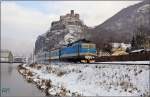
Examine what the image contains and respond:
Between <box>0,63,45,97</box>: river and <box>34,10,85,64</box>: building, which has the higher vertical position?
<box>34,10,85,64</box>: building

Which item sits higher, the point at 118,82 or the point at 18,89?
the point at 118,82

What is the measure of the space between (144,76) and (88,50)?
24.2 m

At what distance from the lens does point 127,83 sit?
17.8m

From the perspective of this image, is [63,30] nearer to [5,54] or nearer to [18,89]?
[5,54]

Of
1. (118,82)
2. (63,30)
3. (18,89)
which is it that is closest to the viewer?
(118,82)

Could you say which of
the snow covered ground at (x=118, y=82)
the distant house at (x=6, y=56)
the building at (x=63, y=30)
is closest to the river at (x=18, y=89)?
the snow covered ground at (x=118, y=82)

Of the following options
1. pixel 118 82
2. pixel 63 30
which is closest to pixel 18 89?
pixel 118 82

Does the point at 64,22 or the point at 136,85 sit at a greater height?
the point at 64,22

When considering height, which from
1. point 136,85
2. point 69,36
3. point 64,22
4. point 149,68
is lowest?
point 136,85

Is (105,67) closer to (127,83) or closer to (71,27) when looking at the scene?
(127,83)

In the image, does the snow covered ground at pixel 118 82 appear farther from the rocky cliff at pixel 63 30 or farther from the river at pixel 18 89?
the rocky cliff at pixel 63 30

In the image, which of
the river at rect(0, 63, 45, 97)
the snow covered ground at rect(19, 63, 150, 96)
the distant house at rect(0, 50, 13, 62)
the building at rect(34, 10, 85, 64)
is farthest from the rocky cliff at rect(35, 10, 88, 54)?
the snow covered ground at rect(19, 63, 150, 96)

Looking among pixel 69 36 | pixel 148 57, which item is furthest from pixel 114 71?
pixel 69 36

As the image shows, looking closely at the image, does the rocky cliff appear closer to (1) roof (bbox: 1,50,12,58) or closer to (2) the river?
(1) roof (bbox: 1,50,12,58)
